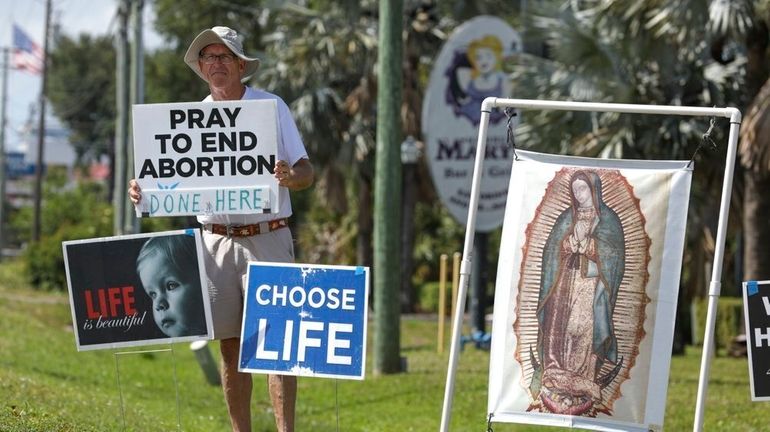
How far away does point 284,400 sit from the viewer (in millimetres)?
7004

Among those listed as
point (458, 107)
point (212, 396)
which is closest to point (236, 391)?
point (212, 396)

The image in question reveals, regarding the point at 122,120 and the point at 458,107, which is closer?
the point at 458,107

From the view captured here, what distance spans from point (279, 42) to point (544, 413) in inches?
1034

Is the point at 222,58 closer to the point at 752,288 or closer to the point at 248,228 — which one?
the point at 248,228

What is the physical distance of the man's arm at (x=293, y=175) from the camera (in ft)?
23.0

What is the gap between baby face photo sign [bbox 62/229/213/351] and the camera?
712cm

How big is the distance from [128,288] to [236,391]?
0.75m

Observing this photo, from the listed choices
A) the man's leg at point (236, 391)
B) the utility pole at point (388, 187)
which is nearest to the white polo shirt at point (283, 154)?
the man's leg at point (236, 391)

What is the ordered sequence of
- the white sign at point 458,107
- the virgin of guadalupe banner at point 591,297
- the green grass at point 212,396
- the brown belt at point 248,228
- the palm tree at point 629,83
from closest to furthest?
the virgin of guadalupe banner at point 591,297 < the brown belt at point 248,228 < the green grass at point 212,396 < the white sign at point 458,107 < the palm tree at point 629,83

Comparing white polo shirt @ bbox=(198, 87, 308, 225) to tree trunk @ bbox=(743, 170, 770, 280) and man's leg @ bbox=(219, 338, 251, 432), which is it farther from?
tree trunk @ bbox=(743, 170, 770, 280)

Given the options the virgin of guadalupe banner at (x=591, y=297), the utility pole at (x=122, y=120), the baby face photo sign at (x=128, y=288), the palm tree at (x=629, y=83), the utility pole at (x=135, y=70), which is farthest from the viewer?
the utility pole at (x=122, y=120)

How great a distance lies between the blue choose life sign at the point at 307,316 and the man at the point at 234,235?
0.80 feet

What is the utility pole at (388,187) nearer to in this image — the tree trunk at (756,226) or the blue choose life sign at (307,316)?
the tree trunk at (756,226)

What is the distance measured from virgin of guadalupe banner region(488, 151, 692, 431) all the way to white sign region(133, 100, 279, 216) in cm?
129
